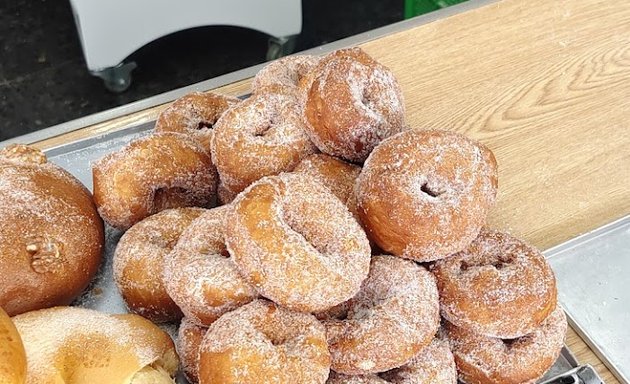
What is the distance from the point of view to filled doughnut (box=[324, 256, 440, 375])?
72 centimetres

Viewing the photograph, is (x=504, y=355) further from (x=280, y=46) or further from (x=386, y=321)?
(x=280, y=46)

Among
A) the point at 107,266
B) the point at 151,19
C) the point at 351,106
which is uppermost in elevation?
the point at 351,106

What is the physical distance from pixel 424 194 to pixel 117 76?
1768 millimetres

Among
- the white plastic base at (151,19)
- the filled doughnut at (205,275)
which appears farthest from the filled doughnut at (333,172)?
the white plastic base at (151,19)

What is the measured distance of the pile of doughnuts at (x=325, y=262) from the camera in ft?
2.33

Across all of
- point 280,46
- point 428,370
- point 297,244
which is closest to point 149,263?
point 297,244

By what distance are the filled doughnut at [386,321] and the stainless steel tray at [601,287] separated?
0.33 m

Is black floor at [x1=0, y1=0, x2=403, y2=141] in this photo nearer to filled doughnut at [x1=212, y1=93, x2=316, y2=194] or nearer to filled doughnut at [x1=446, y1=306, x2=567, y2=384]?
filled doughnut at [x1=212, y1=93, x2=316, y2=194]

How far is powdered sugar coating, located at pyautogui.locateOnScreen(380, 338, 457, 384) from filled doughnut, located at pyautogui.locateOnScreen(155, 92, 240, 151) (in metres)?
0.45

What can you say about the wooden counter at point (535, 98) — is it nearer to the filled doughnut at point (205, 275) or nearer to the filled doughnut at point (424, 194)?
the filled doughnut at point (424, 194)

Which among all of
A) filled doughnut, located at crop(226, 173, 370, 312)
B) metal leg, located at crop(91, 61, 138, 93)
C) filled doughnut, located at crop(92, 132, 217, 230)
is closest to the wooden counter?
filled doughnut, located at crop(92, 132, 217, 230)

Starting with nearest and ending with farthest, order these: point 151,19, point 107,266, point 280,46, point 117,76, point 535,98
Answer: point 107,266 → point 535,98 → point 151,19 → point 117,76 → point 280,46

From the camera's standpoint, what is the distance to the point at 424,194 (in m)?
0.78

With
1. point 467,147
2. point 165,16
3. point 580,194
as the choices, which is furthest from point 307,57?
point 165,16
